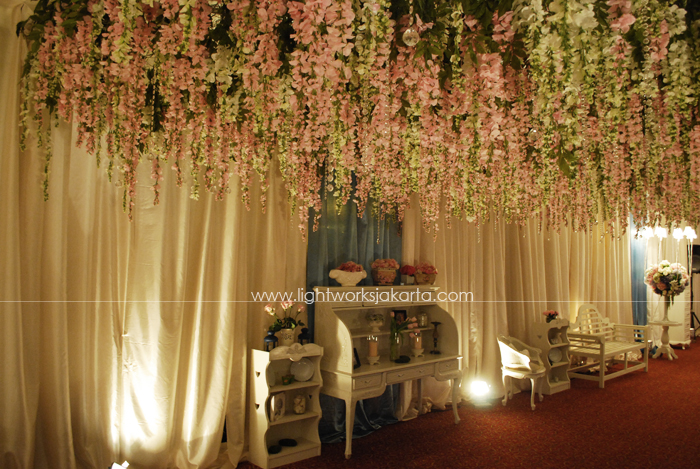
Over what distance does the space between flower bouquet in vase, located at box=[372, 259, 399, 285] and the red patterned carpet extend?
4.23 ft

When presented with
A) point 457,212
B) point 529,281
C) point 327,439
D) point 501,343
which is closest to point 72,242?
point 327,439

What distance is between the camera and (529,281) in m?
5.80

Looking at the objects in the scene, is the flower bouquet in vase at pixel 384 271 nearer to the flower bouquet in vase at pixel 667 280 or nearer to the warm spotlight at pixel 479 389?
the warm spotlight at pixel 479 389

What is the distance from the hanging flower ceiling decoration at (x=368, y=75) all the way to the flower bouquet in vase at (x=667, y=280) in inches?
215

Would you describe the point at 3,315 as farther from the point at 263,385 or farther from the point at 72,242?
the point at 263,385

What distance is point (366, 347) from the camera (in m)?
4.25

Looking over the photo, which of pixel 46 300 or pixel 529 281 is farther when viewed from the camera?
pixel 529 281

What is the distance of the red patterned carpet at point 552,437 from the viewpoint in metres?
3.44

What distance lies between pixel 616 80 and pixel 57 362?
3091mm

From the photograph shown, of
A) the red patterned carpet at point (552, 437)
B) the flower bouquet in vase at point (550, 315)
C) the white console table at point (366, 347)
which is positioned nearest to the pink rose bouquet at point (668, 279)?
the red patterned carpet at point (552, 437)

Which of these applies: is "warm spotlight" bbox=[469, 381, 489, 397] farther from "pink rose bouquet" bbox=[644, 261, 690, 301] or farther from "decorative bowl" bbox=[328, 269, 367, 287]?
"pink rose bouquet" bbox=[644, 261, 690, 301]

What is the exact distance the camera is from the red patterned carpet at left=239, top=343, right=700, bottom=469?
3438 mm

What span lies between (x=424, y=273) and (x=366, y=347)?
0.89 m

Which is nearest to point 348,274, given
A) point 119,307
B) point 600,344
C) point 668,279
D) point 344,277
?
point 344,277
